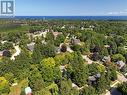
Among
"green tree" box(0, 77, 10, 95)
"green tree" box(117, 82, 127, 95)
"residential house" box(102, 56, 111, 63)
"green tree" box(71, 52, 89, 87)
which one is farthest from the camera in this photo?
"residential house" box(102, 56, 111, 63)

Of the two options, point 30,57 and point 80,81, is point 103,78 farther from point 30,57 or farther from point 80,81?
point 30,57

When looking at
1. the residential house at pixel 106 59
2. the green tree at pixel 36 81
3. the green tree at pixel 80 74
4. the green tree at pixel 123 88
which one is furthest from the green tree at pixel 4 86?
the residential house at pixel 106 59

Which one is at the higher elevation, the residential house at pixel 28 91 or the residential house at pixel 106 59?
the residential house at pixel 106 59

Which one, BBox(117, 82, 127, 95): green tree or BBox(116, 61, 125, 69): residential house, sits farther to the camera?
BBox(116, 61, 125, 69): residential house

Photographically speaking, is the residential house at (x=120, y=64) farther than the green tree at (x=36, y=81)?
Yes

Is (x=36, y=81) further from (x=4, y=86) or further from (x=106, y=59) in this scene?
(x=106, y=59)

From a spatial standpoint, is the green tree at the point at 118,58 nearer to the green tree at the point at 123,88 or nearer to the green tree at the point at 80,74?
the green tree at the point at 80,74

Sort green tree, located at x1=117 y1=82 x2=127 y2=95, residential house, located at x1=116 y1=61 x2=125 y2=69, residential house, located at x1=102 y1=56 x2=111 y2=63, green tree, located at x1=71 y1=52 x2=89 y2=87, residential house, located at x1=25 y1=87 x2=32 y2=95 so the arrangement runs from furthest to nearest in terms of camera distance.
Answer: residential house, located at x1=102 y1=56 x2=111 y2=63, residential house, located at x1=116 y1=61 x2=125 y2=69, green tree, located at x1=71 y1=52 x2=89 y2=87, green tree, located at x1=117 y1=82 x2=127 y2=95, residential house, located at x1=25 y1=87 x2=32 y2=95

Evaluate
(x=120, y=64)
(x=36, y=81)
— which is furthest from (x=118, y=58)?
(x=36, y=81)

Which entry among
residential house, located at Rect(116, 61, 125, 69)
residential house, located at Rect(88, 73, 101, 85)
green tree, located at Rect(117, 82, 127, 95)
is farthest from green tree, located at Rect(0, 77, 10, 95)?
residential house, located at Rect(116, 61, 125, 69)

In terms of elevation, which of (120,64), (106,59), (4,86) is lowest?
(4,86)

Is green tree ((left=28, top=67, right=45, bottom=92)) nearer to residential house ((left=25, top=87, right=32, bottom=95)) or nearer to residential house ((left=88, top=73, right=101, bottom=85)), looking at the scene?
residential house ((left=25, top=87, right=32, bottom=95))
